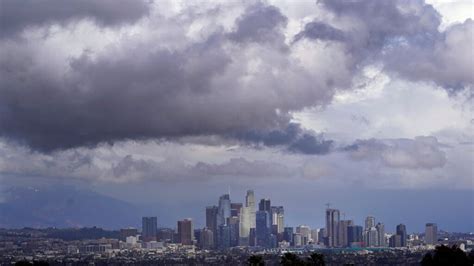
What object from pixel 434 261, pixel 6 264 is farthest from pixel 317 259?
pixel 6 264

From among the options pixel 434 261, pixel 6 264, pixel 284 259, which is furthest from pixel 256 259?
pixel 6 264

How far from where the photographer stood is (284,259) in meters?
110

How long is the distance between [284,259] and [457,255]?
60.3 feet

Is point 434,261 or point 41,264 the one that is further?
point 41,264

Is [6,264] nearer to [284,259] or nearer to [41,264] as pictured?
[41,264]

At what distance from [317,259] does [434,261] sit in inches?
500

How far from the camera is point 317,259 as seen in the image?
111812 millimetres

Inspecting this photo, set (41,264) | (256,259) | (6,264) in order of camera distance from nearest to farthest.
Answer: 1. (256,259)
2. (41,264)
3. (6,264)

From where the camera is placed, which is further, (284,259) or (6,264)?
(6,264)

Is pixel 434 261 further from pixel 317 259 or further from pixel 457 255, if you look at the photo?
pixel 317 259

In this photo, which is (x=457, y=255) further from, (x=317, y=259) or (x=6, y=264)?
(x=6, y=264)

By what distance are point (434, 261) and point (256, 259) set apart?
19.0m

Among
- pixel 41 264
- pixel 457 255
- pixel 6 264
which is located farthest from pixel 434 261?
pixel 6 264

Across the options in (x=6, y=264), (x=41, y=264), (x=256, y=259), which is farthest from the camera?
(x=6, y=264)
